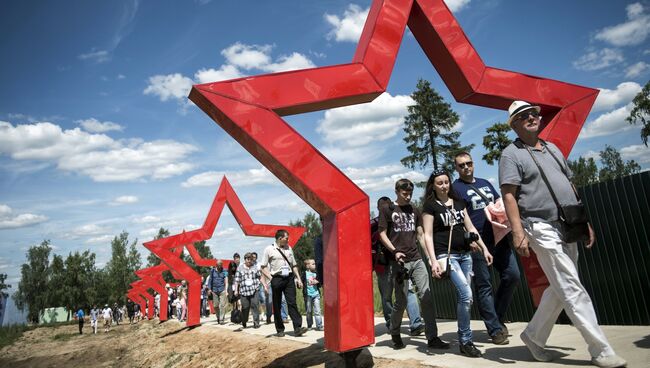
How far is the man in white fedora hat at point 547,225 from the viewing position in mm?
3021

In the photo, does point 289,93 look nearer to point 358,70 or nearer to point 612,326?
point 358,70

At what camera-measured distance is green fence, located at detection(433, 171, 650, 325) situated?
4996mm

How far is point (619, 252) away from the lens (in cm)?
526

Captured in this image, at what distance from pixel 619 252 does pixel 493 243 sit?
1.87 m

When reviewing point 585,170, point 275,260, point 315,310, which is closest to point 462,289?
point 275,260

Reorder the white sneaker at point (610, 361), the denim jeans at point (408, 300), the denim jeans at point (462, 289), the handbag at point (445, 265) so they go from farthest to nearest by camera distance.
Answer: the denim jeans at point (408, 300)
the handbag at point (445, 265)
the denim jeans at point (462, 289)
the white sneaker at point (610, 361)

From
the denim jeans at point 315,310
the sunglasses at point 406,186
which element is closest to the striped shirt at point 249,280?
the denim jeans at point 315,310

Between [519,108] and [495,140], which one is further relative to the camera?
[495,140]

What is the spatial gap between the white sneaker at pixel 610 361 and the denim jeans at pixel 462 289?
4.01 feet

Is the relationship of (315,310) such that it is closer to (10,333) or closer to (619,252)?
(619,252)

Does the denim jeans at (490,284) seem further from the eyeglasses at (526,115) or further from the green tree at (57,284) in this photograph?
the green tree at (57,284)

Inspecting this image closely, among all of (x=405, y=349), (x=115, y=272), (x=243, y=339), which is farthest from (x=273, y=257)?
(x=115, y=272)

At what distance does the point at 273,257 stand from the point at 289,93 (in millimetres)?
4631

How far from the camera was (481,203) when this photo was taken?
4.88m
